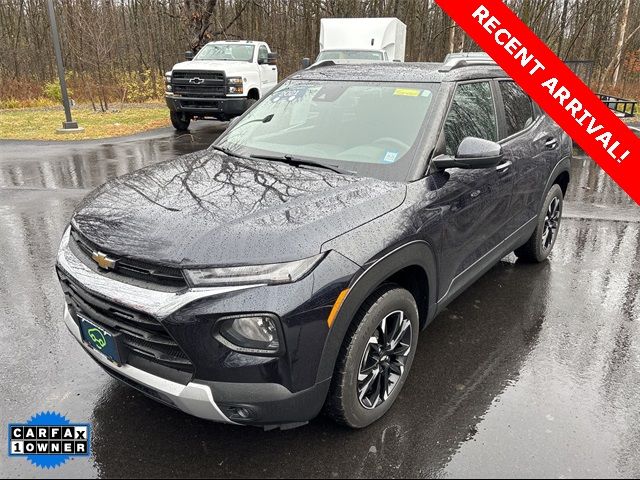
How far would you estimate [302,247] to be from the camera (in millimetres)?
2238

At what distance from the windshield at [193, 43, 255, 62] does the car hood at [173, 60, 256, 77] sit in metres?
0.55

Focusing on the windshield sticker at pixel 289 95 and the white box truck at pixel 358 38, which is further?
the white box truck at pixel 358 38

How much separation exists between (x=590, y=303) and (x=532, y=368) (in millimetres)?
1277

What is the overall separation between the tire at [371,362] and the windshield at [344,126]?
2.46 feet

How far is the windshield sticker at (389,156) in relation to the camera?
3080mm

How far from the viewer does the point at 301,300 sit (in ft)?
7.08

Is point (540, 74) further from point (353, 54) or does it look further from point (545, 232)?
point (353, 54)

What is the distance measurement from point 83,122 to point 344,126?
46.0 feet

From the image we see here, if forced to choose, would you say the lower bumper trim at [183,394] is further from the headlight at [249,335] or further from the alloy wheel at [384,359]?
the alloy wheel at [384,359]

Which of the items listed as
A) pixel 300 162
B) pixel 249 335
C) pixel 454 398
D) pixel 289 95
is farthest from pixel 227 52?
pixel 249 335

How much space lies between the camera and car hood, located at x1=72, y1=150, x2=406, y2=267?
2227 millimetres

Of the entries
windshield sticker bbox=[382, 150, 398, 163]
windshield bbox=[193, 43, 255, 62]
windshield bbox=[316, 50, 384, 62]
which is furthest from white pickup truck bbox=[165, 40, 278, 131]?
windshield sticker bbox=[382, 150, 398, 163]

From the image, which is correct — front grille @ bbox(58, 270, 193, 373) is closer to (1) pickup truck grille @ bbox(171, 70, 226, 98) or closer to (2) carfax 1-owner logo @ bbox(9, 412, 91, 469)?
(2) carfax 1-owner logo @ bbox(9, 412, 91, 469)

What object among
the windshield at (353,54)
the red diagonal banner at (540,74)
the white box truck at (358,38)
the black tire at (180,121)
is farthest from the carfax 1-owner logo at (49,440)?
the white box truck at (358,38)
